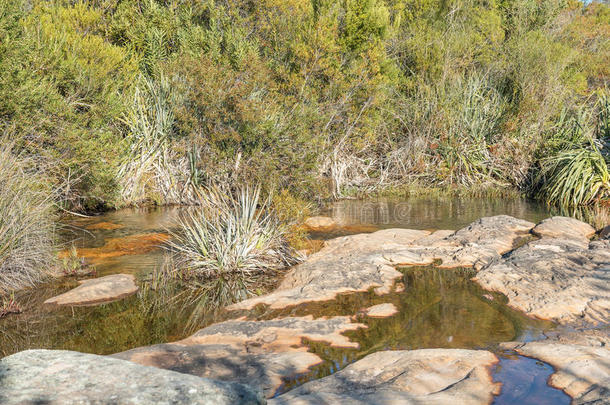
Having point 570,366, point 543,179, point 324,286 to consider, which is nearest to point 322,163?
point 543,179

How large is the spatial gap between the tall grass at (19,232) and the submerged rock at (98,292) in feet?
1.98

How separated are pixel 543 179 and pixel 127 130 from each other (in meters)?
10.4

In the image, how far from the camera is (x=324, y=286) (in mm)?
6973

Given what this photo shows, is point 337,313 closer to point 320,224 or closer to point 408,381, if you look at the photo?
point 408,381

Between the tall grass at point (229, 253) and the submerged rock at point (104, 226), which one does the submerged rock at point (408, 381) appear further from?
the submerged rock at point (104, 226)

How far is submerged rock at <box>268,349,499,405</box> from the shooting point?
3709 mm

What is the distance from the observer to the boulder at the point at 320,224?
437 inches

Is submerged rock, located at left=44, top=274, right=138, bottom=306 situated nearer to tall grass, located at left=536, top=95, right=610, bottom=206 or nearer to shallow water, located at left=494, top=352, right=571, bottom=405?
shallow water, located at left=494, top=352, right=571, bottom=405

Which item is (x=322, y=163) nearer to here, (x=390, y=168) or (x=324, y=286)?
(x=390, y=168)

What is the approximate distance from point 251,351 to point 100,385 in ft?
7.59

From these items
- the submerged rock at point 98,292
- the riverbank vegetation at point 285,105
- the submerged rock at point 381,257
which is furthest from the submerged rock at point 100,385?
the riverbank vegetation at point 285,105

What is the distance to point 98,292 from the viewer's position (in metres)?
7.14

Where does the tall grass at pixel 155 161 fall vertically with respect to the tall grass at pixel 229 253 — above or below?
above

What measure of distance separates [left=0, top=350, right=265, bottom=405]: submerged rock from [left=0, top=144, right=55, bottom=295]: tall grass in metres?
4.56
